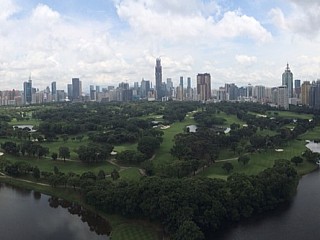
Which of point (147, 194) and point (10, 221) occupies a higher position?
point (147, 194)

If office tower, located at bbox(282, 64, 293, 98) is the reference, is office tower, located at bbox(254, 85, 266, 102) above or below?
below

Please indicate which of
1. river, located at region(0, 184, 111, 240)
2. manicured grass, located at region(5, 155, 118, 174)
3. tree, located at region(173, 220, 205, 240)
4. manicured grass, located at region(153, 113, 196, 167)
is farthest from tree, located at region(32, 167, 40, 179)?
tree, located at region(173, 220, 205, 240)

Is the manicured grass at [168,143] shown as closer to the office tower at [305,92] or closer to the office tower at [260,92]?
the office tower at [305,92]

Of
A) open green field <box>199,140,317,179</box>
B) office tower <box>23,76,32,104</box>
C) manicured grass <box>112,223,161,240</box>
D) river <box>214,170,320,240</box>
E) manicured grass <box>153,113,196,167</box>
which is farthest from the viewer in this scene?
office tower <box>23,76,32,104</box>

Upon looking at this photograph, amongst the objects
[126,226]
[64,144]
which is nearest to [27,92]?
[64,144]

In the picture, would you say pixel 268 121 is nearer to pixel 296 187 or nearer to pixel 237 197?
pixel 296 187

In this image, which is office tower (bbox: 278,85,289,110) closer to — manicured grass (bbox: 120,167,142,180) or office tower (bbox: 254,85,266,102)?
office tower (bbox: 254,85,266,102)

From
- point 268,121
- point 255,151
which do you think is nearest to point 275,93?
point 268,121

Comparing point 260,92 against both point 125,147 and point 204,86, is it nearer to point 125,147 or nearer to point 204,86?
point 204,86
